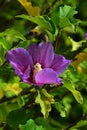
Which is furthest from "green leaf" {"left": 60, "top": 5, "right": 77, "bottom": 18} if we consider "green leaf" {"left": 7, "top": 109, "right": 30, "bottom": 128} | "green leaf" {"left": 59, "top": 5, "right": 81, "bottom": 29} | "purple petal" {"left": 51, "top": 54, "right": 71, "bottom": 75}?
"green leaf" {"left": 7, "top": 109, "right": 30, "bottom": 128}

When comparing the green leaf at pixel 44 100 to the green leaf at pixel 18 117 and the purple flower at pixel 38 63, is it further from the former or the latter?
the green leaf at pixel 18 117

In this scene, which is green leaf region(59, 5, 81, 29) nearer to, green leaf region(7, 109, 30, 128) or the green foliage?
the green foliage

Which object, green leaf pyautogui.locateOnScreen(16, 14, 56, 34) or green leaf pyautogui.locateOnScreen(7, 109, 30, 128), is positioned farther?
green leaf pyautogui.locateOnScreen(7, 109, 30, 128)

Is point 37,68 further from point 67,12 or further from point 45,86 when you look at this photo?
point 67,12

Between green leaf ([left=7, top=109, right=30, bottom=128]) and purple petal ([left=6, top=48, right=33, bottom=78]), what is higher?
purple petal ([left=6, top=48, right=33, bottom=78])

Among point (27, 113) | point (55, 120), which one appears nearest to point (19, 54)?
point (27, 113)

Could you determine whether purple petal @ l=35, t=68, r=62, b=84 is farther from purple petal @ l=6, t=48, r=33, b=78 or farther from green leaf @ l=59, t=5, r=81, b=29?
green leaf @ l=59, t=5, r=81, b=29

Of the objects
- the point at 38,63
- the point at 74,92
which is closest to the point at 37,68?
the point at 38,63

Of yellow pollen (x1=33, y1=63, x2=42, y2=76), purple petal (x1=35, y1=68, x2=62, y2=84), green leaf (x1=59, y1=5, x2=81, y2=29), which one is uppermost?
green leaf (x1=59, y1=5, x2=81, y2=29)
